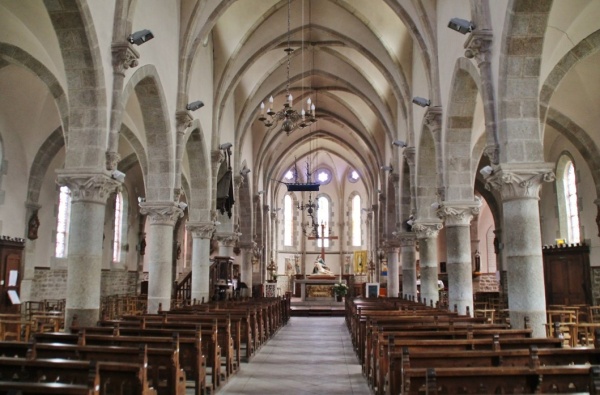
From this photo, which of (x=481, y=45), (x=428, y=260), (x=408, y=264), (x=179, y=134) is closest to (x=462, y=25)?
(x=481, y=45)

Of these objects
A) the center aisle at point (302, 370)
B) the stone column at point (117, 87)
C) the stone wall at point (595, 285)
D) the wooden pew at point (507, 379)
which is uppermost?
the stone column at point (117, 87)

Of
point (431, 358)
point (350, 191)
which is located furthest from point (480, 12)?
point (350, 191)

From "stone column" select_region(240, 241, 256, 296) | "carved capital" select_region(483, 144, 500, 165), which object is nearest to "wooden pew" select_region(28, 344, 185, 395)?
"carved capital" select_region(483, 144, 500, 165)

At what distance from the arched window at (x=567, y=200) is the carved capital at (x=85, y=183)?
56.2ft

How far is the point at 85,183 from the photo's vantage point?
10.1m

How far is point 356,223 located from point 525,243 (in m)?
35.6

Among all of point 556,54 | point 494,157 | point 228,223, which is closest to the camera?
point 494,157

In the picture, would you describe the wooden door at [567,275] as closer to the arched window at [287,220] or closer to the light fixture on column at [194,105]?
the light fixture on column at [194,105]

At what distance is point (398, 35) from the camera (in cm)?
1938

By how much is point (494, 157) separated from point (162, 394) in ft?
22.2

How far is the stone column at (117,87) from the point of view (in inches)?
416

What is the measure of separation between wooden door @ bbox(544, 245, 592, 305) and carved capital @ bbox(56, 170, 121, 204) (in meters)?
16.5

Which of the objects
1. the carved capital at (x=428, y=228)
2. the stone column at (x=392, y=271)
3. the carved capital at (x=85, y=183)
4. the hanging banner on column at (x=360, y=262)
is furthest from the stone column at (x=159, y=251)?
the hanging banner on column at (x=360, y=262)

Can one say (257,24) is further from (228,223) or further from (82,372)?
(82,372)
